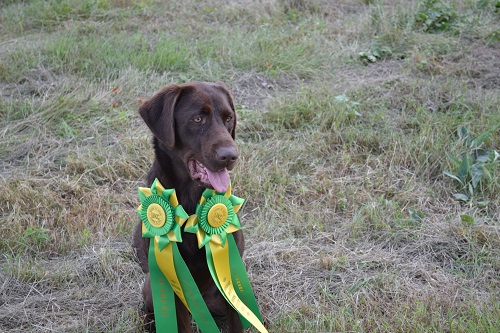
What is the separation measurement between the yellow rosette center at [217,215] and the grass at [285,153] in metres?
0.75

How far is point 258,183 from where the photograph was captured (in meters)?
4.23

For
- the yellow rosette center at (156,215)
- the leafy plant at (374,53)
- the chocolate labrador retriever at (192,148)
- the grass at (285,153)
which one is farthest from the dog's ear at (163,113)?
the leafy plant at (374,53)

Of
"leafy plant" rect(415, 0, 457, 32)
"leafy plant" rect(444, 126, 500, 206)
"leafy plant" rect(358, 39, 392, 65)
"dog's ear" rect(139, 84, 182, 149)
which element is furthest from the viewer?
"leafy plant" rect(415, 0, 457, 32)

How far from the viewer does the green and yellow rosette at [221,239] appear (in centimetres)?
266

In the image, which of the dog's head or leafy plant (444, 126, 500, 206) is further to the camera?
leafy plant (444, 126, 500, 206)

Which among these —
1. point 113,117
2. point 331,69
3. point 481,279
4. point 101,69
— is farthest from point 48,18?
point 481,279

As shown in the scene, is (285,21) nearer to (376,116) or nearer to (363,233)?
(376,116)

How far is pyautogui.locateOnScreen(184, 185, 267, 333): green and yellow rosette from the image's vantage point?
105 inches

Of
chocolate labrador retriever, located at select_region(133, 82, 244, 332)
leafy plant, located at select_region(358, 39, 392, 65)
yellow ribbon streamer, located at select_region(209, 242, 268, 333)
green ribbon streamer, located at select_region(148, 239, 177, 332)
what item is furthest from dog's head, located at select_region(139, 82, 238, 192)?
leafy plant, located at select_region(358, 39, 392, 65)

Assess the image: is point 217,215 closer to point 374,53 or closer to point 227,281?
point 227,281

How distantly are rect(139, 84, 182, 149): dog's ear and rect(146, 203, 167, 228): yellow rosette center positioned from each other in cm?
29

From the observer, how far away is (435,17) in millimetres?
6641

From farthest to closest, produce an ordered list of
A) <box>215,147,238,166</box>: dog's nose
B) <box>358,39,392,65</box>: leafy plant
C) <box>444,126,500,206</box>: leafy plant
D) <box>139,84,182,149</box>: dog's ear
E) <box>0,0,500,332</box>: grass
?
<box>358,39,392,65</box>: leafy plant
<box>444,126,500,206</box>: leafy plant
<box>0,0,500,332</box>: grass
<box>139,84,182,149</box>: dog's ear
<box>215,147,238,166</box>: dog's nose

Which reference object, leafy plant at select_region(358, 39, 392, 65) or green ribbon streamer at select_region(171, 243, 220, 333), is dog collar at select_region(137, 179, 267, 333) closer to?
green ribbon streamer at select_region(171, 243, 220, 333)
